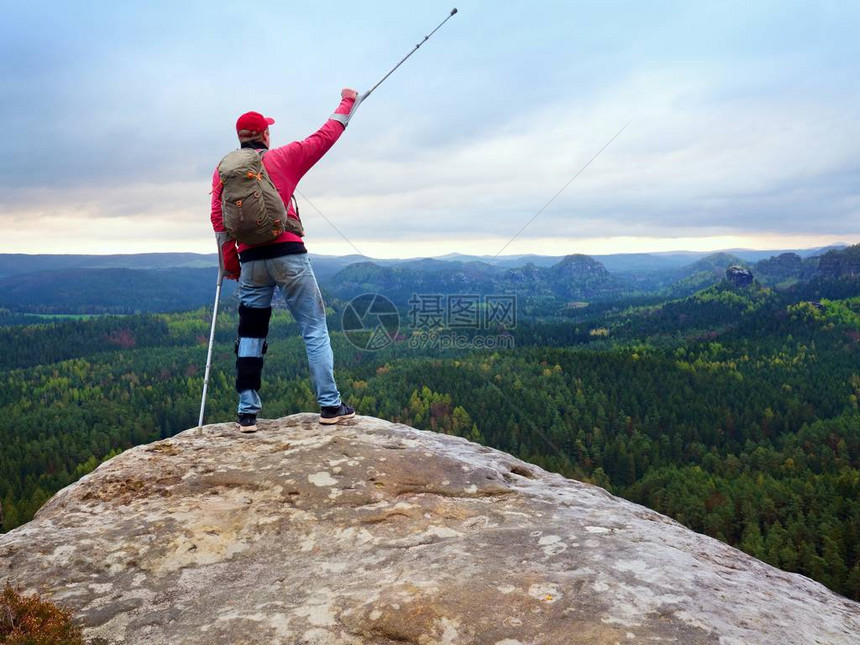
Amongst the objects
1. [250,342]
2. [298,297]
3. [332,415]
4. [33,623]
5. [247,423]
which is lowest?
[33,623]

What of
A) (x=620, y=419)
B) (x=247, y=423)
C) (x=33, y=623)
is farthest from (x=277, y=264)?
(x=620, y=419)

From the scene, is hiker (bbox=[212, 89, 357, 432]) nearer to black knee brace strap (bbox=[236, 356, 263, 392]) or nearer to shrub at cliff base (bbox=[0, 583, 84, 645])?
black knee brace strap (bbox=[236, 356, 263, 392])

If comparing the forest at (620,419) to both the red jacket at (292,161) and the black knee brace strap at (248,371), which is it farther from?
the red jacket at (292,161)

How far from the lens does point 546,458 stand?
83375 mm

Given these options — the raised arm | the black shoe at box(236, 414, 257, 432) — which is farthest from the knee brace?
the raised arm

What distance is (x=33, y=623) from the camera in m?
4.91

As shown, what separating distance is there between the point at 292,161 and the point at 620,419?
368 feet

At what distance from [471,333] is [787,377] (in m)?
93.0

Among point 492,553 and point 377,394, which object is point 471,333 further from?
point 492,553

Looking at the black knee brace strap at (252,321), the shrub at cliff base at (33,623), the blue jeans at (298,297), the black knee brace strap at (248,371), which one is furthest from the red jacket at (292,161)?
the shrub at cliff base at (33,623)

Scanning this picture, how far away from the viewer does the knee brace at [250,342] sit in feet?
31.5

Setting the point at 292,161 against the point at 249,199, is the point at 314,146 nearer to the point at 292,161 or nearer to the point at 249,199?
the point at 292,161

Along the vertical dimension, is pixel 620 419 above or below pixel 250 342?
below

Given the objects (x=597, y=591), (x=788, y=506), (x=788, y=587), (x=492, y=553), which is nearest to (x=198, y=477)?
(x=492, y=553)
